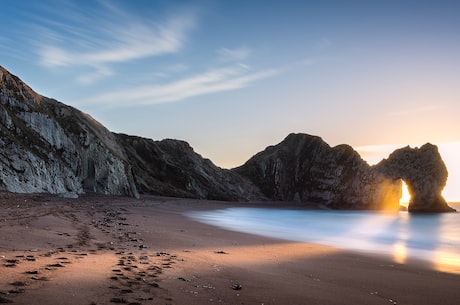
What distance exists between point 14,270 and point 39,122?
4457cm

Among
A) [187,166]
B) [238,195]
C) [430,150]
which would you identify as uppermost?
[430,150]

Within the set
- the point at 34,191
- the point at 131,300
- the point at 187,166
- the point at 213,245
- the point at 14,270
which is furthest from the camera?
the point at 187,166

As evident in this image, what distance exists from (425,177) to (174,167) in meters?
57.5

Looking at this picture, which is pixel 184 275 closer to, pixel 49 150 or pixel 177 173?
pixel 49 150

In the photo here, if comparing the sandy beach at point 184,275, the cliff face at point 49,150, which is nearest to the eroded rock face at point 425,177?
the cliff face at point 49,150

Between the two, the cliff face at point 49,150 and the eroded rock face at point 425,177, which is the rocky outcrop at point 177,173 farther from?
the eroded rock face at point 425,177

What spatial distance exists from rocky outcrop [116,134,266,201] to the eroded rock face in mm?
41097

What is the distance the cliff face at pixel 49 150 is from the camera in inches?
1398

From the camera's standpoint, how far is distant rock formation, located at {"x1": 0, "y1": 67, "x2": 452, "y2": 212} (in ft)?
132

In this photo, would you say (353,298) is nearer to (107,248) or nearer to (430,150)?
(107,248)

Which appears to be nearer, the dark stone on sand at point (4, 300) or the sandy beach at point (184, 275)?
the dark stone on sand at point (4, 300)

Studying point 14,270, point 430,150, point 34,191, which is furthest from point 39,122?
point 430,150

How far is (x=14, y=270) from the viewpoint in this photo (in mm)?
6750

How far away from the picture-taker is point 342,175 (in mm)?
99312
